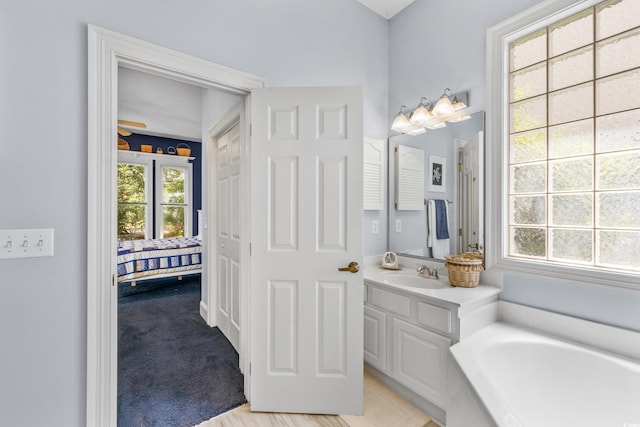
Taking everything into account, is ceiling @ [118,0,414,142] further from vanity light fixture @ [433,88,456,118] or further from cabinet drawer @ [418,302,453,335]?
cabinet drawer @ [418,302,453,335]

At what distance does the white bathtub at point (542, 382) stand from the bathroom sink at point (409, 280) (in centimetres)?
49

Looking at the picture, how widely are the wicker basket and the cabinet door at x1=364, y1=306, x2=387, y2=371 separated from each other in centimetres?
54

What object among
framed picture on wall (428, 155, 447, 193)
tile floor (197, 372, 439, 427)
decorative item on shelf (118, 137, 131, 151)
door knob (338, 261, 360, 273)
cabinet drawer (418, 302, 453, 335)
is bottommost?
tile floor (197, 372, 439, 427)

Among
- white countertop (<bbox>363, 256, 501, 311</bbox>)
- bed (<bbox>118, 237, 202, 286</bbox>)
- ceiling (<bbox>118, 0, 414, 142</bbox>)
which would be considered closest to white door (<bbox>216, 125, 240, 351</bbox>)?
white countertop (<bbox>363, 256, 501, 311</bbox>)

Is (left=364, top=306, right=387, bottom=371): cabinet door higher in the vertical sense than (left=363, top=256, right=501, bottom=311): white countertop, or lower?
lower

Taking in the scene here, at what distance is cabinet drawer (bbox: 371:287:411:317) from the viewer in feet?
6.11

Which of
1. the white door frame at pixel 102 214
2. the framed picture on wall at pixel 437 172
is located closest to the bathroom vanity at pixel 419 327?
the framed picture on wall at pixel 437 172

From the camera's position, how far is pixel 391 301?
196 cm

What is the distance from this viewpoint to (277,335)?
183 cm

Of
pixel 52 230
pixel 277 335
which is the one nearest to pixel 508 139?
pixel 277 335

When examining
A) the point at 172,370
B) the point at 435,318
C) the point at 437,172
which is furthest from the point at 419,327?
the point at 172,370

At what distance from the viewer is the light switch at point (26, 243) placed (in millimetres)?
1251

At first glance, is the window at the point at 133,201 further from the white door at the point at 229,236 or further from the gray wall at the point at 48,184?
the gray wall at the point at 48,184

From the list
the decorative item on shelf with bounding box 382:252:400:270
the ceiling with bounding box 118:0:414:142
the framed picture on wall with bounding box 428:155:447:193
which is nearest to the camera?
the framed picture on wall with bounding box 428:155:447:193
